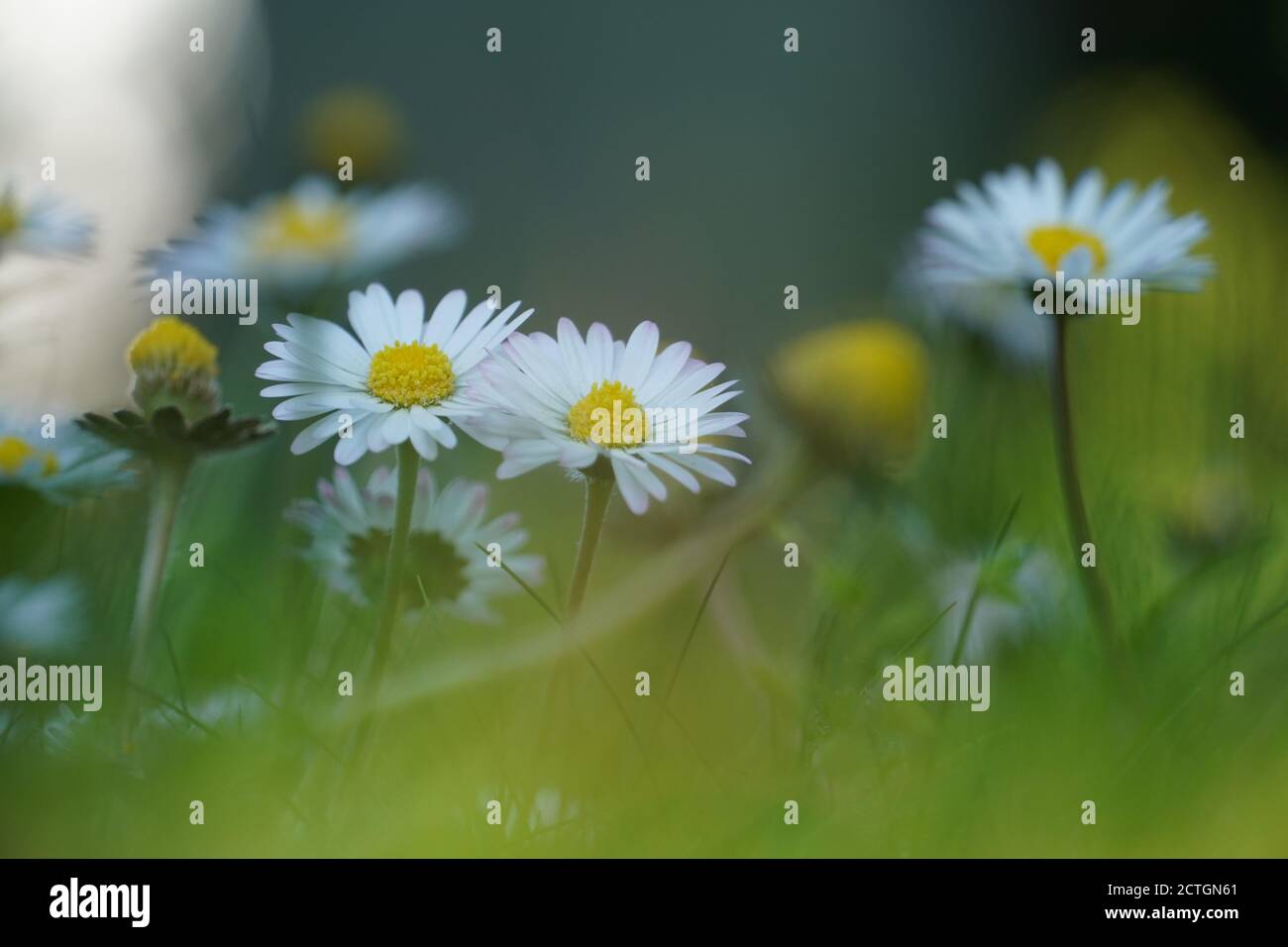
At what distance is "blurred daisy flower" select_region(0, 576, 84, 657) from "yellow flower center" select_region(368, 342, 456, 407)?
22 cm

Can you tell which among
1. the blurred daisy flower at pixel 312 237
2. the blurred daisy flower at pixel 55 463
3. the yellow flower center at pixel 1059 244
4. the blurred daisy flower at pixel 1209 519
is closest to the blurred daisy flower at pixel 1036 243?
the yellow flower center at pixel 1059 244

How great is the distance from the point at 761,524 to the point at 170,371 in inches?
12.4

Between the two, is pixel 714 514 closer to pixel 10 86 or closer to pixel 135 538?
→ pixel 135 538

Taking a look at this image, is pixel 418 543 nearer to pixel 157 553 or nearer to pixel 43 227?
pixel 157 553

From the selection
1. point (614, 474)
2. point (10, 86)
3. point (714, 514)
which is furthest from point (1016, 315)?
point (10, 86)

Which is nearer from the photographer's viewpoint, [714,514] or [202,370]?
[202,370]

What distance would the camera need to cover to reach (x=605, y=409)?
1.52 ft

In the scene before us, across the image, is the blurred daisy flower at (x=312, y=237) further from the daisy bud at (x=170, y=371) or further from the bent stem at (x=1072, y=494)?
the bent stem at (x=1072, y=494)

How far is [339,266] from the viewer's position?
28.7 inches

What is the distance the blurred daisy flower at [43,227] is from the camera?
660 mm

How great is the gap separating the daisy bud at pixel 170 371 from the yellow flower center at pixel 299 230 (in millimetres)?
239
